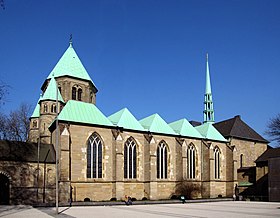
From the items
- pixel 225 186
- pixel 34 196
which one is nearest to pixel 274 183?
pixel 225 186

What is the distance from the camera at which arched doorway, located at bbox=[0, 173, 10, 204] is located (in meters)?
36.1

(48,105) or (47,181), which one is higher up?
(48,105)

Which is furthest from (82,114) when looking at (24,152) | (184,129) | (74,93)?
(184,129)

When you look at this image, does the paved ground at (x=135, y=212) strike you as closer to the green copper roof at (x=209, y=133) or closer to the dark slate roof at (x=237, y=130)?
the green copper roof at (x=209, y=133)

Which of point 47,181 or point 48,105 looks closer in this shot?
point 47,181

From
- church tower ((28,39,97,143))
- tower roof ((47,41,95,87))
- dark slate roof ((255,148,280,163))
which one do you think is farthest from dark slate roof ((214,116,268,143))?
tower roof ((47,41,95,87))

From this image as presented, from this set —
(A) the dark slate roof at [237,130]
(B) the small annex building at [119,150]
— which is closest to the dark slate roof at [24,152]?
(B) the small annex building at [119,150]

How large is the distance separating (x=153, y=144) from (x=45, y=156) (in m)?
14.3

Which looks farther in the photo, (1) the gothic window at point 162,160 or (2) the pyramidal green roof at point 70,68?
(2) the pyramidal green roof at point 70,68

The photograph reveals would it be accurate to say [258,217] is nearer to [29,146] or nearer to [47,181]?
[47,181]

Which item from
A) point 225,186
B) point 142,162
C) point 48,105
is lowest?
point 225,186

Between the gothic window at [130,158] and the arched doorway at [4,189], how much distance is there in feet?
46.3

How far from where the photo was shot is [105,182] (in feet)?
136

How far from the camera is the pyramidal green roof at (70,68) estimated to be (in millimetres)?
53125
